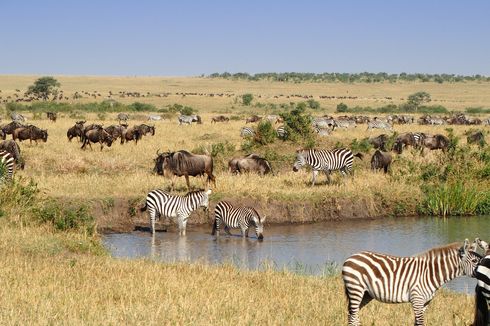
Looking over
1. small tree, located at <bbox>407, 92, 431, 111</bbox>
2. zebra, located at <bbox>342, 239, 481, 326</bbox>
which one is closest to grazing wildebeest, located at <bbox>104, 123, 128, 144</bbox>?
zebra, located at <bbox>342, 239, 481, 326</bbox>

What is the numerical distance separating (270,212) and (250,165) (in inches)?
151

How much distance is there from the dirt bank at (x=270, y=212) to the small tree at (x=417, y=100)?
6241 centimetres

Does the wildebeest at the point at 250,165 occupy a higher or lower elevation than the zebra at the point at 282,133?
lower

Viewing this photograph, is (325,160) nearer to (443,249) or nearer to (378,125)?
(443,249)

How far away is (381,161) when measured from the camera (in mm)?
25734

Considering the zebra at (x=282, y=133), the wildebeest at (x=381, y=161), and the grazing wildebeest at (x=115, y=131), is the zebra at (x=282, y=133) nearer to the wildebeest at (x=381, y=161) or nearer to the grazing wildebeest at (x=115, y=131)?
the wildebeest at (x=381, y=161)

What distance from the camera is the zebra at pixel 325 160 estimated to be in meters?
23.9

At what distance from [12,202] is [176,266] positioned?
540cm

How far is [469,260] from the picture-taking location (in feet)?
26.5

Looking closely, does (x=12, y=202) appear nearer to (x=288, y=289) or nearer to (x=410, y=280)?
(x=288, y=289)

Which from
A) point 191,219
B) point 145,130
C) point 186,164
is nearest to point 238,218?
point 191,219

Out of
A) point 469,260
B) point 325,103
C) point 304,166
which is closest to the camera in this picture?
point 469,260

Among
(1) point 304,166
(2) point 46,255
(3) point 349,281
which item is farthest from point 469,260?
(1) point 304,166

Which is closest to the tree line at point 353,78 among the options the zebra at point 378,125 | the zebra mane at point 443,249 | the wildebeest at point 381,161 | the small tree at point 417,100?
the small tree at point 417,100
